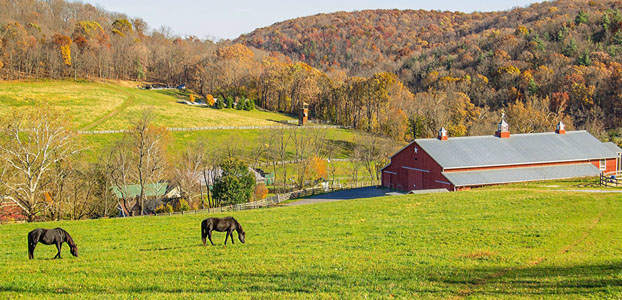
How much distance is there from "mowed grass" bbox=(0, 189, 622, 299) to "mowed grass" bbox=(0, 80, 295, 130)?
197 feet

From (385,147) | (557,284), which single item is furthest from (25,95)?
(557,284)

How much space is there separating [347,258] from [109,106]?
83721 mm

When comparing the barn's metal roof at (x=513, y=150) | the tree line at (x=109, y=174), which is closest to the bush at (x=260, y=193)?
the tree line at (x=109, y=174)

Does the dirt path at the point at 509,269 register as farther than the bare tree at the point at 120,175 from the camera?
No

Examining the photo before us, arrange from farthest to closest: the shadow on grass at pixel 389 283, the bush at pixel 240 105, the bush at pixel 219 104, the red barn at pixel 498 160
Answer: the bush at pixel 240 105 → the bush at pixel 219 104 → the red barn at pixel 498 160 → the shadow on grass at pixel 389 283

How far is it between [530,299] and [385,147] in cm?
5991

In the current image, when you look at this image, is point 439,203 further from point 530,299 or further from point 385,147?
point 385,147

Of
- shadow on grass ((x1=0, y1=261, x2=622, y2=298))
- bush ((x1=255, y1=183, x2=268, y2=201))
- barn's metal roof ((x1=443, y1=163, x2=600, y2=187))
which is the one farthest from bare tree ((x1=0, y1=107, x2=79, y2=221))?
barn's metal roof ((x1=443, y1=163, x2=600, y2=187))

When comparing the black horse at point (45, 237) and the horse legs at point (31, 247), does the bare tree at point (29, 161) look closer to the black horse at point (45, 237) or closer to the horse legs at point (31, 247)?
the horse legs at point (31, 247)

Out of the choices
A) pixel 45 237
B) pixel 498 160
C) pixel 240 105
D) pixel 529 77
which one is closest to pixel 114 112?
pixel 240 105

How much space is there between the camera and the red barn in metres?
44.2

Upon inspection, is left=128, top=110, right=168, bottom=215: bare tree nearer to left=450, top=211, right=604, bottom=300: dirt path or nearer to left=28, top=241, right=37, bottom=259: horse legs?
left=28, top=241, right=37, bottom=259: horse legs

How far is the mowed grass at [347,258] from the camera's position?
12.4 metres

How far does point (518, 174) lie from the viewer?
44.7m
